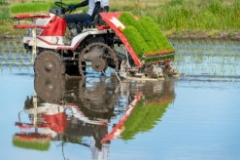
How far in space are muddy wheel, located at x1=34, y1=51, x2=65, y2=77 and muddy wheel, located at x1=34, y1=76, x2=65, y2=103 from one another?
0.77 feet

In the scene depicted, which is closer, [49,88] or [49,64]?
[49,88]

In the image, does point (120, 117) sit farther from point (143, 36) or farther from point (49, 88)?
point (143, 36)

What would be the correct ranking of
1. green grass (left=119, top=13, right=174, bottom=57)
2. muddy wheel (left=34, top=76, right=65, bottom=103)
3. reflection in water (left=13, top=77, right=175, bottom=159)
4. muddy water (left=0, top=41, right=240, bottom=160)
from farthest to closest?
green grass (left=119, top=13, right=174, bottom=57) → muddy wheel (left=34, top=76, right=65, bottom=103) → reflection in water (left=13, top=77, right=175, bottom=159) → muddy water (left=0, top=41, right=240, bottom=160)

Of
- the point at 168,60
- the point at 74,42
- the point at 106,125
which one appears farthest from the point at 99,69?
the point at 106,125

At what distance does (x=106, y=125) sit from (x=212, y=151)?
214cm

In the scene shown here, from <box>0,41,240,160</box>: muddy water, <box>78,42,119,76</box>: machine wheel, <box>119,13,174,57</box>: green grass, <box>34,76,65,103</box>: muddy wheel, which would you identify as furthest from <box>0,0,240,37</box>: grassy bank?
<box>34,76,65,103</box>: muddy wheel

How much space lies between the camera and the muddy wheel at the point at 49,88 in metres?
14.0

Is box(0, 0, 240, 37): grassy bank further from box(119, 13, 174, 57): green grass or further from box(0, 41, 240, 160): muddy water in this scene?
box(119, 13, 174, 57): green grass

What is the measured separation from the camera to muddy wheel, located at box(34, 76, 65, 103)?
13961mm

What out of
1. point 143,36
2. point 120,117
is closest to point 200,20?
point 143,36

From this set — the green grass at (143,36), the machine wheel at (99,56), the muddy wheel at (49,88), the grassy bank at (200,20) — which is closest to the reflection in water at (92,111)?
the muddy wheel at (49,88)

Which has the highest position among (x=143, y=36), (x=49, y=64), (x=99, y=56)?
(x=143, y=36)

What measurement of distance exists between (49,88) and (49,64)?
2.04 m

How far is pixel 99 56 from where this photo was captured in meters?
16.8
